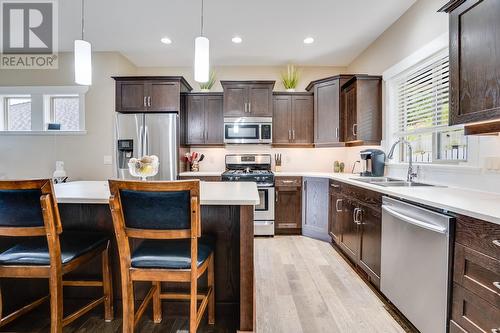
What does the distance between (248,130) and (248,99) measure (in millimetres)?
493

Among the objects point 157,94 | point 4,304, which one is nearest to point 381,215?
point 4,304

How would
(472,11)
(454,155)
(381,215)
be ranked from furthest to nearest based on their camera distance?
(454,155)
(381,215)
(472,11)

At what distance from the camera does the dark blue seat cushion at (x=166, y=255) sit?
53.8 inches

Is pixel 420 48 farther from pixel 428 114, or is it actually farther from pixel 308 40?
pixel 308 40

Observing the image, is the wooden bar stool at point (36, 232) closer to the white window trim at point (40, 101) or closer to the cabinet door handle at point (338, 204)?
the cabinet door handle at point (338, 204)

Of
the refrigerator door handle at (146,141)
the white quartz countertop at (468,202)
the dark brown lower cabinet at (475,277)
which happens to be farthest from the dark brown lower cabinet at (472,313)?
the refrigerator door handle at (146,141)

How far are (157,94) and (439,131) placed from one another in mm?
3648

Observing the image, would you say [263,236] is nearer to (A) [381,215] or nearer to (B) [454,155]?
(A) [381,215]

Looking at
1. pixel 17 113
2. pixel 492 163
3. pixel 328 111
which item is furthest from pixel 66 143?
pixel 492 163

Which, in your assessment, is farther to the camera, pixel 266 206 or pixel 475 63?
pixel 266 206

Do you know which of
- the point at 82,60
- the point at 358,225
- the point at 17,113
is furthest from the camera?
the point at 17,113

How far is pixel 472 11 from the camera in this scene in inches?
60.5

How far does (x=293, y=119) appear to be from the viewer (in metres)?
4.36

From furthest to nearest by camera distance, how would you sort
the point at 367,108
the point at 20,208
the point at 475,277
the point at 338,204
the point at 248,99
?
the point at 248,99, the point at 367,108, the point at 338,204, the point at 20,208, the point at 475,277
